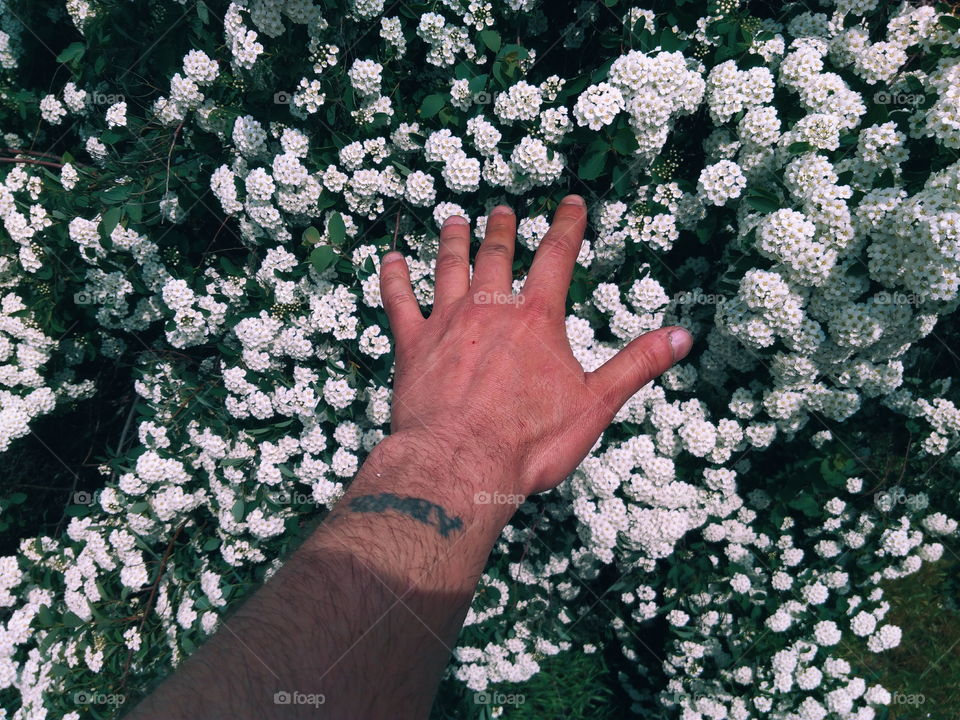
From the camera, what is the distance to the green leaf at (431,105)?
2.71 m

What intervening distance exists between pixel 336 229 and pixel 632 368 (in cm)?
153

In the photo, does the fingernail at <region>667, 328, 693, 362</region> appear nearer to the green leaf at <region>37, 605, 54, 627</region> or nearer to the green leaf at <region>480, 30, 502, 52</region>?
the green leaf at <region>480, 30, 502, 52</region>

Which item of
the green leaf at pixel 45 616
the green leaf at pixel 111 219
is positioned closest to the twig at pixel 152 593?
the green leaf at pixel 45 616

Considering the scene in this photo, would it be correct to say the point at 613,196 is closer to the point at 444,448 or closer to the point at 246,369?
the point at 444,448

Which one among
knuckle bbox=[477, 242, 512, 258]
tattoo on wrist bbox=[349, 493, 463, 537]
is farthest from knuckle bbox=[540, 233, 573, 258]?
tattoo on wrist bbox=[349, 493, 463, 537]

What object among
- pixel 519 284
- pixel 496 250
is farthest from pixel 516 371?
pixel 519 284

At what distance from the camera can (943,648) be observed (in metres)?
4.17

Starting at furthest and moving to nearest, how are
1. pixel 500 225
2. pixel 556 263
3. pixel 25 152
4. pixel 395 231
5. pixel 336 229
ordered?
pixel 25 152 → pixel 395 231 → pixel 336 229 → pixel 500 225 → pixel 556 263

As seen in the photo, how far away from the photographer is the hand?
81.0 inches

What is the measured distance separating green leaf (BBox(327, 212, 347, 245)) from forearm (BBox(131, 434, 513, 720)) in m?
1.21

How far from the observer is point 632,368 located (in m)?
2.13

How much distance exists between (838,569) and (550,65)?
3.21 m

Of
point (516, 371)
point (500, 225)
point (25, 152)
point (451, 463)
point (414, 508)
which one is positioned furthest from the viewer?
point (25, 152)

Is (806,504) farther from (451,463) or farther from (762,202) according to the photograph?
(451,463)
